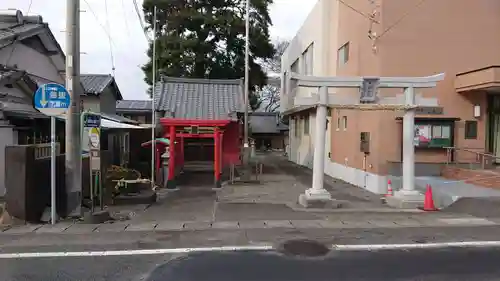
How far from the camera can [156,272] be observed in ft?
20.2

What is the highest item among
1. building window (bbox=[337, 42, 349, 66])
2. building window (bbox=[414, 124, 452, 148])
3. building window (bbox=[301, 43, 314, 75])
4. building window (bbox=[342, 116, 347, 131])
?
building window (bbox=[301, 43, 314, 75])

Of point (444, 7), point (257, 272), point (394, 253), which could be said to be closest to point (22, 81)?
point (257, 272)

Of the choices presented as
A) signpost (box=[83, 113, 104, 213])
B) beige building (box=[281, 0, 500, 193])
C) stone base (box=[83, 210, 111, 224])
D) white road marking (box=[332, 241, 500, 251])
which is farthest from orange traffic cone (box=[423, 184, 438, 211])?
signpost (box=[83, 113, 104, 213])

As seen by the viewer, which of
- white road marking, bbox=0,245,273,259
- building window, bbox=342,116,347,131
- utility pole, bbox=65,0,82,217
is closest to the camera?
white road marking, bbox=0,245,273,259

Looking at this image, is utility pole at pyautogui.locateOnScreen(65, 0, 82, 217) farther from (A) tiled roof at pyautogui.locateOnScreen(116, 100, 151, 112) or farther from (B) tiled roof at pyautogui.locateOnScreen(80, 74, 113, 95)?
(A) tiled roof at pyautogui.locateOnScreen(116, 100, 151, 112)

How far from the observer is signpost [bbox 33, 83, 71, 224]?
921 cm

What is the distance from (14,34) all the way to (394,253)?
1313 centimetres

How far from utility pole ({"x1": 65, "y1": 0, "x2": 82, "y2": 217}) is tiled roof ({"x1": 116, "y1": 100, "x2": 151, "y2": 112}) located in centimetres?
2929

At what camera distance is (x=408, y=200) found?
1216cm

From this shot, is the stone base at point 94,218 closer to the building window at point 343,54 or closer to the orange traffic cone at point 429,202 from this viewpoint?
the orange traffic cone at point 429,202

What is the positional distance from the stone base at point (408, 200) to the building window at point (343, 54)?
26.1 ft

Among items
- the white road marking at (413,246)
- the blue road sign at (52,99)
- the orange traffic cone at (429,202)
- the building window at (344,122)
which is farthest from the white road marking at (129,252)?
the building window at (344,122)

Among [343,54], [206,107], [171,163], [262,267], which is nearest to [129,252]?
[262,267]

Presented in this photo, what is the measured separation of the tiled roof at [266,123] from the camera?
2142 inches
